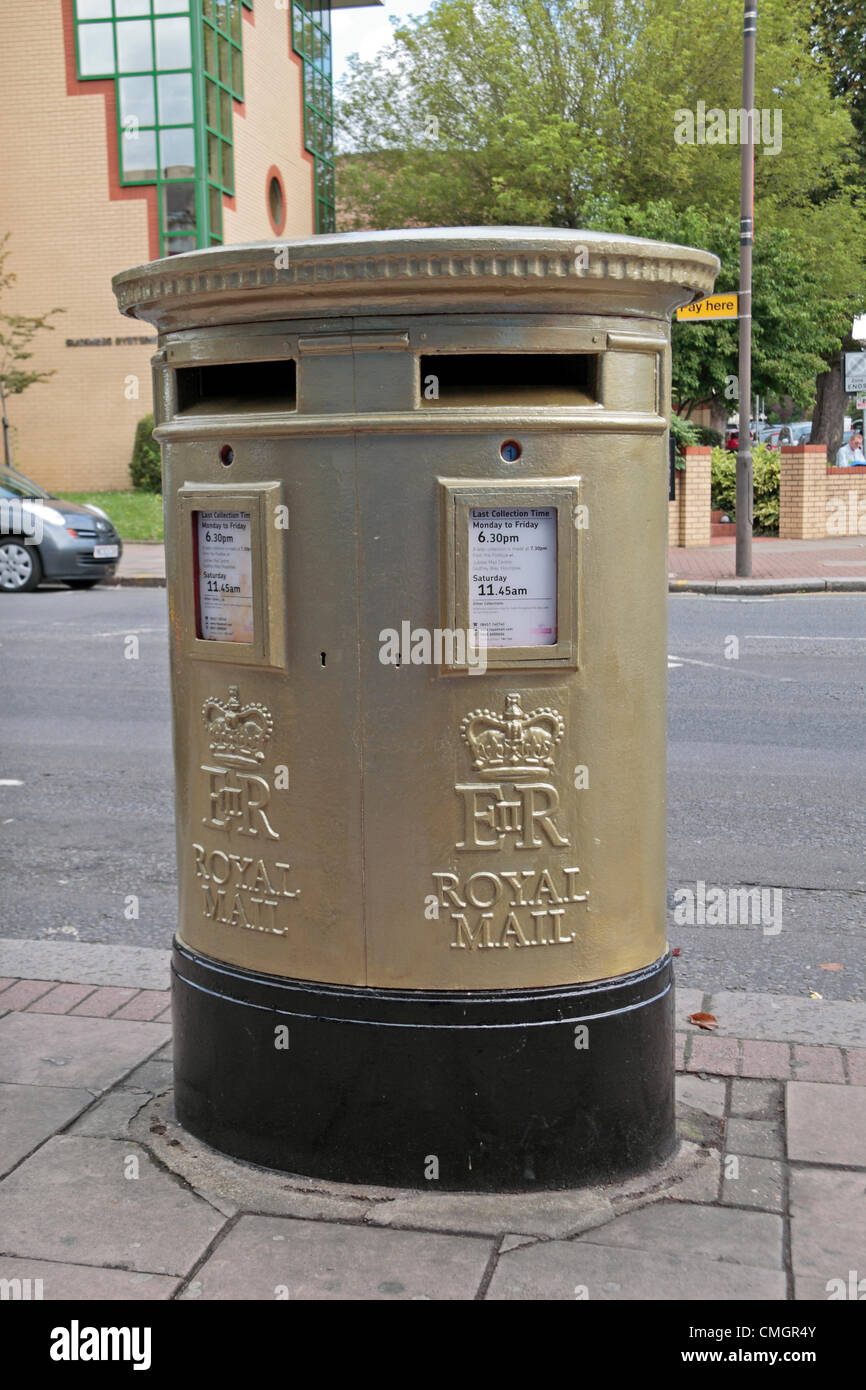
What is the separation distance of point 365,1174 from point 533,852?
762 mm

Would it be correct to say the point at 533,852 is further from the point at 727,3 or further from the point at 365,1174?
the point at 727,3

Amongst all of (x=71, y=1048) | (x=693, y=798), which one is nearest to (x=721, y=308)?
(x=693, y=798)

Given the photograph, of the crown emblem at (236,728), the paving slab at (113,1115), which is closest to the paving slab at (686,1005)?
the paving slab at (113,1115)

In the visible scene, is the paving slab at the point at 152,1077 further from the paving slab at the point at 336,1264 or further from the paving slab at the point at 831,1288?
the paving slab at the point at 831,1288

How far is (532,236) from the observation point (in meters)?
2.65

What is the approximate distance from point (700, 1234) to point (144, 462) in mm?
26960

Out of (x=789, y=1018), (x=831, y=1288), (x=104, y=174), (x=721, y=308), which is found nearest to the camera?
(x=831, y=1288)

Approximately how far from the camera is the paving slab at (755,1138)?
3.09 meters

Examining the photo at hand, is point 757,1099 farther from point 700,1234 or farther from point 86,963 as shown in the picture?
point 86,963

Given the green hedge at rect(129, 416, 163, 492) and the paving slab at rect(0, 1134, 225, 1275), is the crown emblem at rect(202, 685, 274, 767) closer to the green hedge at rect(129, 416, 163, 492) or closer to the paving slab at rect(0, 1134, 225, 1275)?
the paving slab at rect(0, 1134, 225, 1275)

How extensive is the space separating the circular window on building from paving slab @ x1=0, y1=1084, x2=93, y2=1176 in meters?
31.1

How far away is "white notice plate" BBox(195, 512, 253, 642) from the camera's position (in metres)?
2.91

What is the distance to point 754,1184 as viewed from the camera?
2.96 meters

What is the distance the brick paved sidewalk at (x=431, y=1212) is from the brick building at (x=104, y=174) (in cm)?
2584
